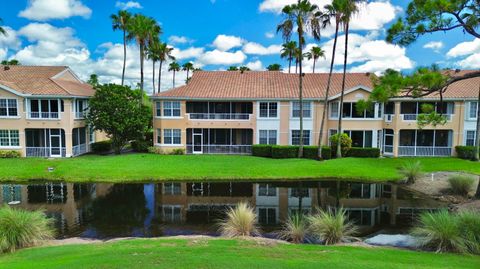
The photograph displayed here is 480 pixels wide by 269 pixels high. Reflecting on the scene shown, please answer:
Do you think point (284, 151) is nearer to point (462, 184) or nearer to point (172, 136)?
point (172, 136)

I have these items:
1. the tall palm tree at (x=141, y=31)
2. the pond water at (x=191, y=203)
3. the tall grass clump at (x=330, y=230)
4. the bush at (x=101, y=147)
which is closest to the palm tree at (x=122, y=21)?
the tall palm tree at (x=141, y=31)

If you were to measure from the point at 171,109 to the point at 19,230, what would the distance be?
23.6 meters

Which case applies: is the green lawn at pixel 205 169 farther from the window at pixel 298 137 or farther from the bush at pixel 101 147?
the bush at pixel 101 147

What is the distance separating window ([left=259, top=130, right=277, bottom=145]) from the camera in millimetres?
35000

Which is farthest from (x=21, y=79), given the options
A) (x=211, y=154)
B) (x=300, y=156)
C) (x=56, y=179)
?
(x=300, y=156)

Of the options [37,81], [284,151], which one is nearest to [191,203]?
[284,151]

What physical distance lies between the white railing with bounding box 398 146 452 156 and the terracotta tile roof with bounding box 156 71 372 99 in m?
7.08

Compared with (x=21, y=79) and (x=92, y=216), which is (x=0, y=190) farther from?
(x=21, y=79)

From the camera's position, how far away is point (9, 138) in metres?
32.0

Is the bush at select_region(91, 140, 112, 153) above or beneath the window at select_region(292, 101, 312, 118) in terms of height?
beneath

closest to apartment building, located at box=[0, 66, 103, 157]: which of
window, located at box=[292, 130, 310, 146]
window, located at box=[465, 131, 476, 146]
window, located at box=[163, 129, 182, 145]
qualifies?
window, located at box=[163, 129, 182, 145]

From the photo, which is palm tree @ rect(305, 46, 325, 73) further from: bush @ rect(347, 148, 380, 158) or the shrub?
the shrub

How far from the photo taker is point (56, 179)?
24.6m

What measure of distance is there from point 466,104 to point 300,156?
16.4 meters
